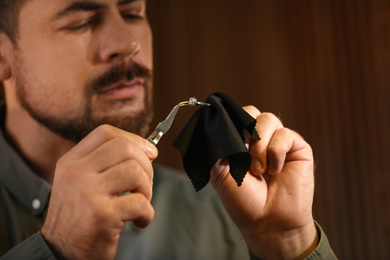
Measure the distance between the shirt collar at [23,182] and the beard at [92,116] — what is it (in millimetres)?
116

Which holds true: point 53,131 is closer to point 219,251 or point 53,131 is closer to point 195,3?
point 219,251

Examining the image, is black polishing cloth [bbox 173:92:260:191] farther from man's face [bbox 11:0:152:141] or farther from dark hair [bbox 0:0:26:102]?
dark hair [bbox 0:0:26:102]

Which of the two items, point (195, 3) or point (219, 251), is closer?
point (219, 251)

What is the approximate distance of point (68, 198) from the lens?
25.1 inches

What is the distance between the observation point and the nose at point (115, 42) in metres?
1.01

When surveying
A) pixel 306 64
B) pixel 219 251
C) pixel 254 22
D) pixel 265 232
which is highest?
pixel 254 22

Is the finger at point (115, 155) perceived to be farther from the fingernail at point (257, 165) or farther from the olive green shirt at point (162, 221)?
the olive green shirt at point (162, 221)

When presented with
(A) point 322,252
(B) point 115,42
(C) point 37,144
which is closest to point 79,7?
(B) point 115,42

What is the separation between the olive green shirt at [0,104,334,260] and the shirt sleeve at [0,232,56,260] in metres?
0.19

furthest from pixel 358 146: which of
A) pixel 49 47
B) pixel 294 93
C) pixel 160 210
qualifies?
pixel 49 47

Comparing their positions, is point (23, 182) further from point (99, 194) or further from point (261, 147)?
point (261, 147)

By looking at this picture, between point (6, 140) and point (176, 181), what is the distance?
519 mm

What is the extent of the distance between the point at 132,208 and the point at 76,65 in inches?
20.5

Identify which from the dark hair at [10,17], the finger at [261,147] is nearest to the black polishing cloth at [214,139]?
the finger at [261,147]
